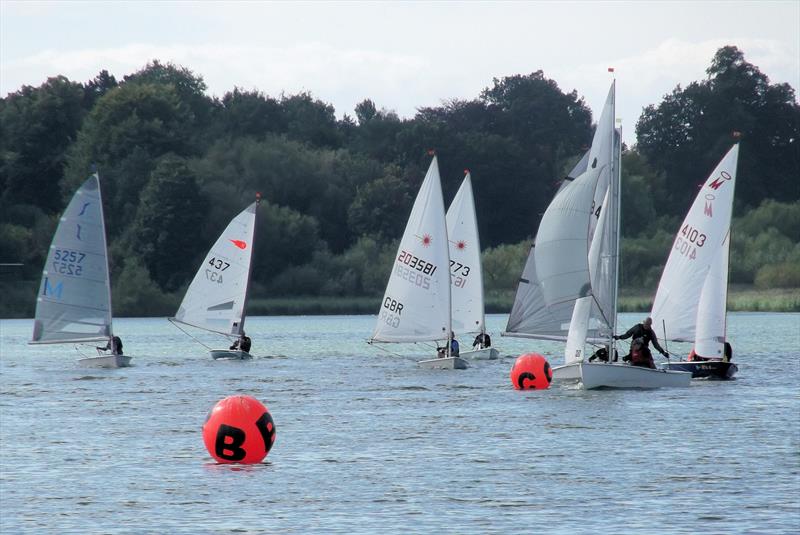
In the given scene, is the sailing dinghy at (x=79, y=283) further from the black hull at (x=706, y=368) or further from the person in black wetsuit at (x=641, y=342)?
the person in black wetsuit at (x=641, y=342)

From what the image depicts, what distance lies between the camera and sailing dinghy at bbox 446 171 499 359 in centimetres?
5944

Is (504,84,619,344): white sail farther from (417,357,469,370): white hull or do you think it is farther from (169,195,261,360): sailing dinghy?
(169,195,261,360): sailing dinghy

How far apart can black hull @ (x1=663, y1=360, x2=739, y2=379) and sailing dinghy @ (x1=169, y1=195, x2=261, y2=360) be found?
21813 mm

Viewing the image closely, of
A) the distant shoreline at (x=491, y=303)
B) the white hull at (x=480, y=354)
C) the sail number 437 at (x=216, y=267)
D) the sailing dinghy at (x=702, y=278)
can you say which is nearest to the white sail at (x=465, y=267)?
the white hull at (x=480, y=354)

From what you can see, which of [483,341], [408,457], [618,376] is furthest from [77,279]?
[408,457]

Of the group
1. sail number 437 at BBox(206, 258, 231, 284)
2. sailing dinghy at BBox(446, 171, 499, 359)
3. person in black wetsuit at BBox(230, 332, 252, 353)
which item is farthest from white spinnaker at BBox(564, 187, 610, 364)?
sail number 437 at BBox(206, 258, 231, 284)

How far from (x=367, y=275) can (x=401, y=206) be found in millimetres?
10555

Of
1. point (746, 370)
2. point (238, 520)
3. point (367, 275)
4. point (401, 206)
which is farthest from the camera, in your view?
point (401, 206)

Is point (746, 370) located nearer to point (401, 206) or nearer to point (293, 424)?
point (293, 424)

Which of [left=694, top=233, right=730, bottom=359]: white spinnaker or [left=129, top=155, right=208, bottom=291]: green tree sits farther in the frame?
[left=129, top=155, right=208, bottom=291]: green tree

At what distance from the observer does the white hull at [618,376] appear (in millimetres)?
40125

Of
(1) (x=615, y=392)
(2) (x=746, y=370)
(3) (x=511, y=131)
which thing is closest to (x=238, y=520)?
(1) (x=615, y=392)

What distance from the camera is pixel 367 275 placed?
11388 cm

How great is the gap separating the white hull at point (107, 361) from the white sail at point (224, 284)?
542cm
